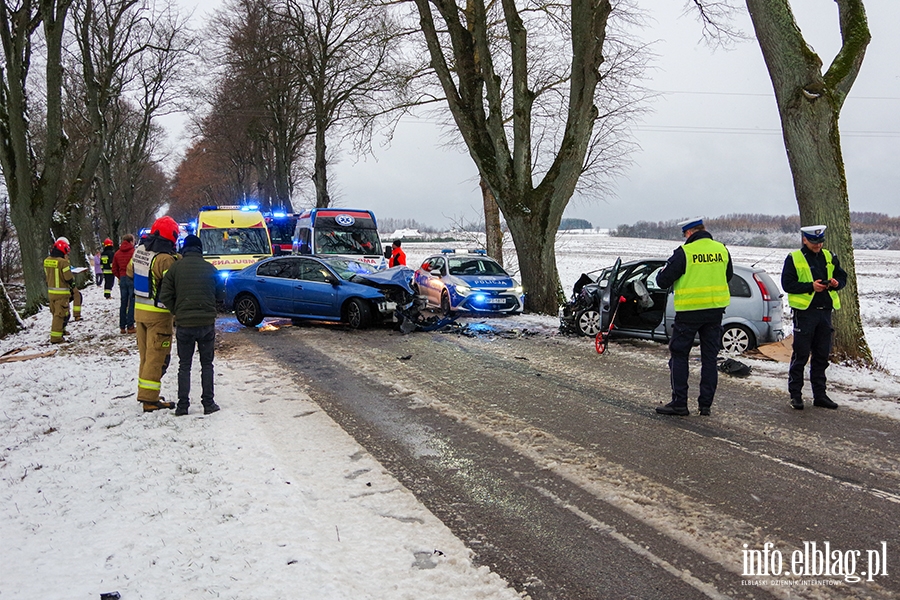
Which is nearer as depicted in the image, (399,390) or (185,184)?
(399,390)

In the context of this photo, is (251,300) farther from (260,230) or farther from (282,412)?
(282,412)

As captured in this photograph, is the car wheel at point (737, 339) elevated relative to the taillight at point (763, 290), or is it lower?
lower

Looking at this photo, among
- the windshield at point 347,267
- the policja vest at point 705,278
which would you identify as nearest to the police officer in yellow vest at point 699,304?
the policja vest at point 705,278

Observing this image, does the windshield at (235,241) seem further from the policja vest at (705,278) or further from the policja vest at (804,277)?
the policja vest at (804,277)

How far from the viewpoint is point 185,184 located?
213 ft

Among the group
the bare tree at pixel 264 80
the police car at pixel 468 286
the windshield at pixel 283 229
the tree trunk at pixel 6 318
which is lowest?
the tree trunk at pixel 6 318

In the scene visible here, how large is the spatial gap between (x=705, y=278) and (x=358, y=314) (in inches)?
320

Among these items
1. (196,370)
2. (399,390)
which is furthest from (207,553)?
(196,370)

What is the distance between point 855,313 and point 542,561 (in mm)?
7236

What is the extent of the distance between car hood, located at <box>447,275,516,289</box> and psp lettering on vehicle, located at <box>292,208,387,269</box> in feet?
16.1

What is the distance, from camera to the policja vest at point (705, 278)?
21.1ft

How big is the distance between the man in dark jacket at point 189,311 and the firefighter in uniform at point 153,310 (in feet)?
0.82

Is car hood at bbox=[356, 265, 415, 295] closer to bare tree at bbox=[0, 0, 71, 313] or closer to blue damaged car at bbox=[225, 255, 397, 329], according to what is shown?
blue damaged car at bbox=[225, 255, 397, 329]

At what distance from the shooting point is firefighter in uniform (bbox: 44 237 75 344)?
12562 millimetres
